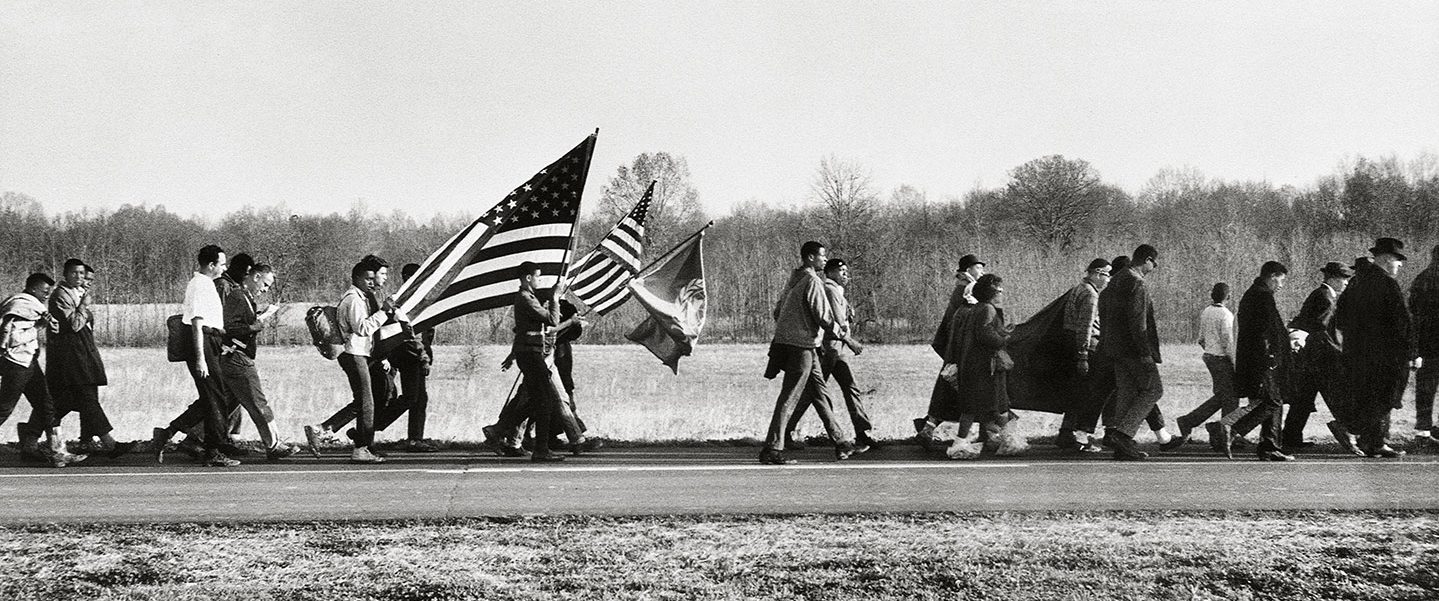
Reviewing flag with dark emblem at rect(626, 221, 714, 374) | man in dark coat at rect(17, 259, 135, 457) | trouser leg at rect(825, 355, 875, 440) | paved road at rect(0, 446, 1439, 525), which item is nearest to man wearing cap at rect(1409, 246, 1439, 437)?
paved road at rect(0, 446, 1439, 525)

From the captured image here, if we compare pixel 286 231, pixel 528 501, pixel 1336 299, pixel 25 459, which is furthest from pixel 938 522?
pixel 286 231

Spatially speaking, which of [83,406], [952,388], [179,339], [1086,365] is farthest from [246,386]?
[1086,365]

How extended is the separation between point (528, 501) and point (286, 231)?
5470 cm

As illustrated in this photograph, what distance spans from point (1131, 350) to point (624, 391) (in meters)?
18.3

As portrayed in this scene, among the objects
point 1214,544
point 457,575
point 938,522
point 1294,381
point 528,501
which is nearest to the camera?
point 457,575

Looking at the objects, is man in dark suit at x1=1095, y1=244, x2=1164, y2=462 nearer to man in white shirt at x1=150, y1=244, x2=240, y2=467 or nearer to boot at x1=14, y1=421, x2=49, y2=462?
man in white shirt at x1=150, y1=244, x2=240, y2=467

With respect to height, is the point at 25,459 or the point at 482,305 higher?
the point at 482,305

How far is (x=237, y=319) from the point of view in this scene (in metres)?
9.99

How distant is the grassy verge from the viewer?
19.2ft

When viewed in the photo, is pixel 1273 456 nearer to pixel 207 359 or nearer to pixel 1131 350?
pixel 1131 350

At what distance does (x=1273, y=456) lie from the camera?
10125mm

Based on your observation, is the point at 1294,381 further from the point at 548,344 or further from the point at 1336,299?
the point at 548,344

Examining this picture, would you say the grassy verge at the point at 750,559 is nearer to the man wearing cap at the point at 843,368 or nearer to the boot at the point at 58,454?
the boot at the point at 58,454

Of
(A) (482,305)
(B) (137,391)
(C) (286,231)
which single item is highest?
(C) (286,231)
